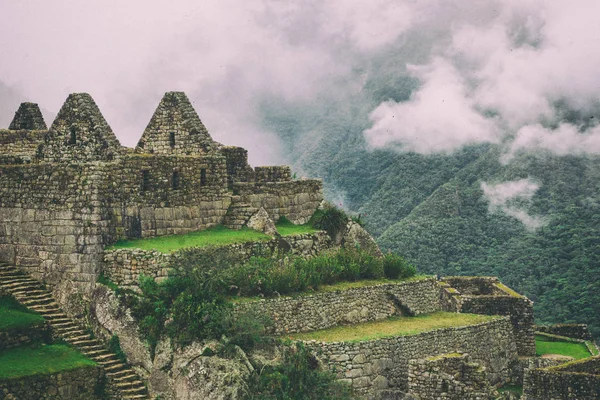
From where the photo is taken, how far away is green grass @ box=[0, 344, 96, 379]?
88.8 feet

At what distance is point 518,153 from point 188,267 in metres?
31.1

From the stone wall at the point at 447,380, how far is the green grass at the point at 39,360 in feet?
29.1

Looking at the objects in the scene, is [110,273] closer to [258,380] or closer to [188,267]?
[188,267]

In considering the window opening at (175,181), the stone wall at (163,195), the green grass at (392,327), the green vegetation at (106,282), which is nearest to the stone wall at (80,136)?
the stone wall at (163,195)

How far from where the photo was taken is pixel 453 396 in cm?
3069

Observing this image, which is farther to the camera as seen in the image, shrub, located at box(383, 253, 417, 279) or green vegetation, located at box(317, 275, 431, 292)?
shrub, located at box(383, 253, 417, 279)

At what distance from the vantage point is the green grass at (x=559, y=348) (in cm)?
3938

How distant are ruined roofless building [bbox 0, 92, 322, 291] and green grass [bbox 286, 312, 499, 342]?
5055 mm

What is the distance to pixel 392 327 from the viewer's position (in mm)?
32875

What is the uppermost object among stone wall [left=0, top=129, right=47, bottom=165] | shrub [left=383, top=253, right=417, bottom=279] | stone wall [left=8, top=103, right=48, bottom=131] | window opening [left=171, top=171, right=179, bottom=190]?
stone wall [left=8, top=103, right=48, bottom=131]

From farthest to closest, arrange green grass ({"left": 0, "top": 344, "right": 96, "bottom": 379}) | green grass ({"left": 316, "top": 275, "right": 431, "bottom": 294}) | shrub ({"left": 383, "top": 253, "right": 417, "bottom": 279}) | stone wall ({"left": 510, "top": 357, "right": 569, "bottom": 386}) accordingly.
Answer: stone wall ({"left": 510, "top": 357, "right": 569, "bottom": 386}) < shrub ({"left": 383, "top": 253, "right": 417, "bottom": 279}) < green grass ({"left": 316, "top": 275, "right": 431, "bottom": 294}) < green grass ({"left": 0, "top": 344, "right": 96, "bottom": 379})

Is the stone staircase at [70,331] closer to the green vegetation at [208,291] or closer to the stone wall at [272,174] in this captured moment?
the green vegetation at [208,291]

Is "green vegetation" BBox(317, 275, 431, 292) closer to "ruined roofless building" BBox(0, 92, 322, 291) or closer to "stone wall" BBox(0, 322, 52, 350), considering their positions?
"ruined roofless building" BBox(0, 92, 322, 291)

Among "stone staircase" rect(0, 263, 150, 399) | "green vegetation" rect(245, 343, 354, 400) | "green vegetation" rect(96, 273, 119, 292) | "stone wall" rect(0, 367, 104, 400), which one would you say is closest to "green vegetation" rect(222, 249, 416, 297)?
"green vegetation" rect(245, 343, 354, 400)
